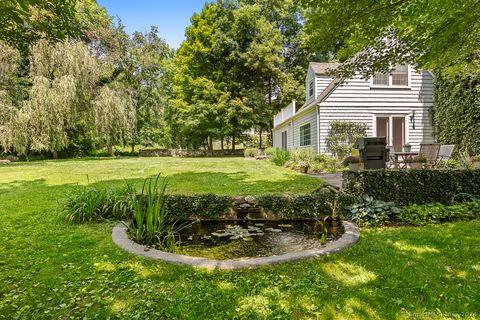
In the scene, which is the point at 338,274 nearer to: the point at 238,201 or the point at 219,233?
the point at 219,233

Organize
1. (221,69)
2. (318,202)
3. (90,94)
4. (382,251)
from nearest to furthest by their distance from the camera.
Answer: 1. (382,251)
2. (318,202)
3. (90,94)
4. (221,69)

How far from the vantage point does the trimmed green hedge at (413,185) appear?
507cm

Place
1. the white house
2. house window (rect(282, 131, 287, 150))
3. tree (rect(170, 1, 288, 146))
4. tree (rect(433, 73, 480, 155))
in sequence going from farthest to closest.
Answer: tree (rect(170, 1, 288, 146)) < house window (rect(282, 131, 287, 150)) < the white house < tree (rect(433, 73, 480, 155))

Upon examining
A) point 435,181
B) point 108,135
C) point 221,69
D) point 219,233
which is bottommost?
point 219,233

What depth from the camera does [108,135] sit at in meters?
20.9

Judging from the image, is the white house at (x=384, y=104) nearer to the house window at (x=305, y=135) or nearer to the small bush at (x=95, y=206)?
the house window at (x=305, y=135)

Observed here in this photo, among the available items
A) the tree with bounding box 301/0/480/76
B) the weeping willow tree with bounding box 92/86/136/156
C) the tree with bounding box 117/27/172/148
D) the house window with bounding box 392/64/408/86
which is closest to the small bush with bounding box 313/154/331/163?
the house window with bounding box 392/64/408/86

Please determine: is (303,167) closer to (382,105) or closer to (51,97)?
(382,105)

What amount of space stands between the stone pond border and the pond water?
307mm

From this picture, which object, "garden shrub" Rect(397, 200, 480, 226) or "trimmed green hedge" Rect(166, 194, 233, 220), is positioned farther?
"trimmed green hedge" Rect(166, 194, 233, 220)

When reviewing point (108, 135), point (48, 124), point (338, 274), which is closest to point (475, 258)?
point (338, 274)

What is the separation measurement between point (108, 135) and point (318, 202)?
19.3 meters

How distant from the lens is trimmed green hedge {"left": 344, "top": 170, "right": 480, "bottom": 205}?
5074mm

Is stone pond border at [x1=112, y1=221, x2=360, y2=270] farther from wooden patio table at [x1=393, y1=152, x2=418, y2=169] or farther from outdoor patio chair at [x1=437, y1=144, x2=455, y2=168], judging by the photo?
outdoor patio chair at [x1=437, y1=144, x2=455, y2=168]
